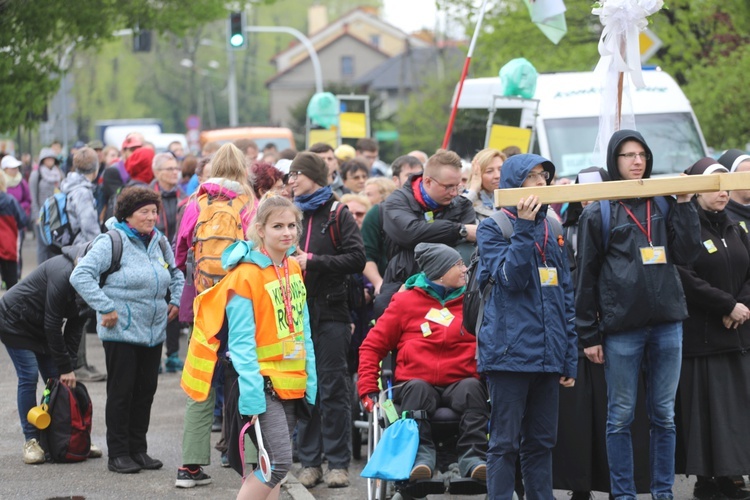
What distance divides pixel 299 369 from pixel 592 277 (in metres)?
1.77

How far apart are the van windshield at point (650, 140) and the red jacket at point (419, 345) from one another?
8.66m

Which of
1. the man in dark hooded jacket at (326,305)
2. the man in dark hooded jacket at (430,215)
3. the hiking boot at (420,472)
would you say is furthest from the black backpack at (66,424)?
the hiking boot at (420,472)

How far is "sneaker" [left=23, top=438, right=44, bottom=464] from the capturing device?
339 inches

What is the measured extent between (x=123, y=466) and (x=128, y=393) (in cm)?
50

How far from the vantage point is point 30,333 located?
336 inches

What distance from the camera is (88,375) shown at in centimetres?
1195

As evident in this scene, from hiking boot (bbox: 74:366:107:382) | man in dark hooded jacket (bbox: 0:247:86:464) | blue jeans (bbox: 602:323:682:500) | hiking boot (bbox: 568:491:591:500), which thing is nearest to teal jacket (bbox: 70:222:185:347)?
man in dark hooded jacket (bbox: 0:247:86:464)

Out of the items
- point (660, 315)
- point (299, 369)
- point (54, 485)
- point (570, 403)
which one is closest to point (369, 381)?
point (299, 369)

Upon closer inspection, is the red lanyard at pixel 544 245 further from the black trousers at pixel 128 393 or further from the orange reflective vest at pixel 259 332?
the black trousers at pixel 128 393

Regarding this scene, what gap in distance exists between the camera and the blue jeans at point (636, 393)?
277 inches

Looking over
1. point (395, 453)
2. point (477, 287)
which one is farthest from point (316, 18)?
point (395, 453)

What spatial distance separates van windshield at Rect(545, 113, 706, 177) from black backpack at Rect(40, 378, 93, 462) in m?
8.49

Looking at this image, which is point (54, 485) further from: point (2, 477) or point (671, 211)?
point (671, 211)

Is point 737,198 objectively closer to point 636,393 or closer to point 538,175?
point 636,393
